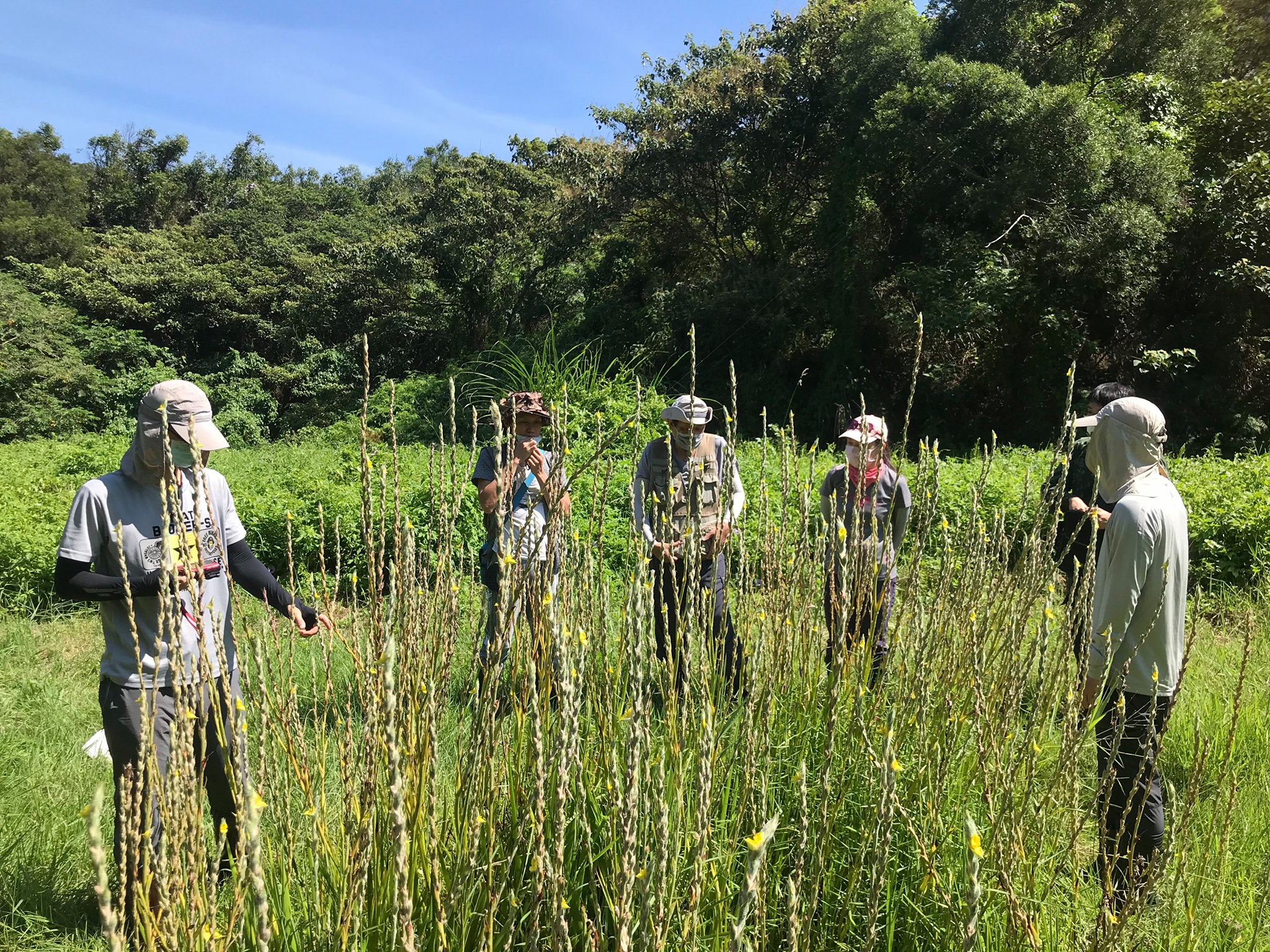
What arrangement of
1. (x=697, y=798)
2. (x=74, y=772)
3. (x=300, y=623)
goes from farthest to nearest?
(x=74, y=772) < (x=300, y=623) < (x=697, y=798)

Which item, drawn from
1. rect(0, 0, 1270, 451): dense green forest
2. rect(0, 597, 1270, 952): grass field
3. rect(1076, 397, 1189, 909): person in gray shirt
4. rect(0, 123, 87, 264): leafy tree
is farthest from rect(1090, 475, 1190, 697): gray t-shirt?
rect(0, 123, 87, 264): leafy tree

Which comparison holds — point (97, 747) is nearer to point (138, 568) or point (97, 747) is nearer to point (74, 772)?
point (74, 772)

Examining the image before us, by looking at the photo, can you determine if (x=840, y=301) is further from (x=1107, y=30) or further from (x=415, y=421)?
(x=415, y=421)

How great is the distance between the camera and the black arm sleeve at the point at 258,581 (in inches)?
99.7

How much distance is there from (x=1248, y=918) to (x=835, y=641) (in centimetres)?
128

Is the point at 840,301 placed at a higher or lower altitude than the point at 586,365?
higher

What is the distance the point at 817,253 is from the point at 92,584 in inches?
605

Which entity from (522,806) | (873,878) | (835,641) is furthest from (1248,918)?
(522,806)

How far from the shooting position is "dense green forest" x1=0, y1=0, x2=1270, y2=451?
11.6m

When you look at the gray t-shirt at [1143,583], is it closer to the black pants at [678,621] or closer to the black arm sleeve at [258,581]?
the black pants at [678,621]

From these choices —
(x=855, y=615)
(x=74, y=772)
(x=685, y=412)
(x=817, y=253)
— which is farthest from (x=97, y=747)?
(x=817, y=253)

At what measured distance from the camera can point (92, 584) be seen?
7.23 ft

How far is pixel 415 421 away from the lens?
15.2m

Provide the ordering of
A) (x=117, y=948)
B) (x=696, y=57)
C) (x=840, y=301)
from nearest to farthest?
(x=117, y=948)
(x=840, y=301)
(x=696, y=57)
